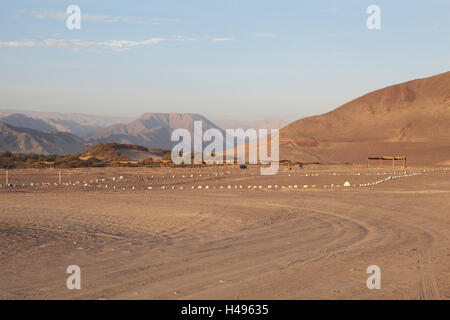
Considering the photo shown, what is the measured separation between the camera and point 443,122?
9419 centimetres

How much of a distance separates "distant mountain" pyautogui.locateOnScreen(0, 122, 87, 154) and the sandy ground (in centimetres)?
10196

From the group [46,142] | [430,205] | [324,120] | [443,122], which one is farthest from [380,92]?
[430,205]

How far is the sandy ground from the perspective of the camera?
6301 millimetres

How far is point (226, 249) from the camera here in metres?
9.21

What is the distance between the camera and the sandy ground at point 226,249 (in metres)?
6.30

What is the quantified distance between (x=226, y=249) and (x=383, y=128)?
314 ft

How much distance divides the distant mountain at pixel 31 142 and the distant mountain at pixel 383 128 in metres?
51.8

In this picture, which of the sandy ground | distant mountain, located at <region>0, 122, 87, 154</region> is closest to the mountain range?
distant mountain, located at <region>0, 122, 87, 154</region>
